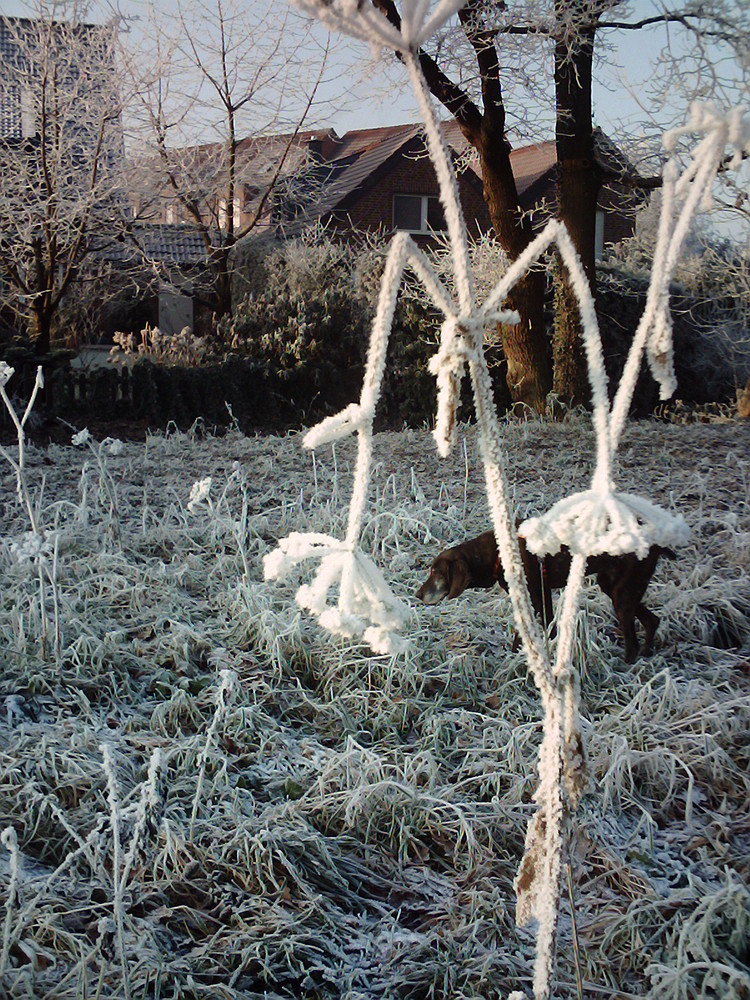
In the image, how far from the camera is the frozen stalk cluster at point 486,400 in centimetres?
112

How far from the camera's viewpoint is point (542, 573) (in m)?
3.29

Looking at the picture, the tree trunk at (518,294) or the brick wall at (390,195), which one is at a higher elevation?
the brick wall at (390,195)

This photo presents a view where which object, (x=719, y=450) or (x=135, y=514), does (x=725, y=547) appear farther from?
(x=135, y=514)

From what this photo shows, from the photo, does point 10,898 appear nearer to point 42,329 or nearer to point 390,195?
point 42,329

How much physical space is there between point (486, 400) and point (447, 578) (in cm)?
204

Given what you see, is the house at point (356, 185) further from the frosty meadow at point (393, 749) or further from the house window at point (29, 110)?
the frosty meadow at point (393, 749)

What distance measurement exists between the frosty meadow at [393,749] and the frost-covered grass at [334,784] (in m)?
0.01

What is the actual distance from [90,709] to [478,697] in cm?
139

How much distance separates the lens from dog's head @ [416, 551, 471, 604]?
126 inches

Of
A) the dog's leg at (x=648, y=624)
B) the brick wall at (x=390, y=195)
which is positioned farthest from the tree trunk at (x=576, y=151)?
the brick wall at (x=390, y=195)

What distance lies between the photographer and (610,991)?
2.08 m

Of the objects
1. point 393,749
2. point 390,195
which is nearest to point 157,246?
point 390,195

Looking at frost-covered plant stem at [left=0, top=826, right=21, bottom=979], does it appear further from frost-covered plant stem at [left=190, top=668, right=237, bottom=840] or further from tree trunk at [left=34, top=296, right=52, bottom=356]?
tree trunk at [left=34, top=296, right=52, bottom=356]

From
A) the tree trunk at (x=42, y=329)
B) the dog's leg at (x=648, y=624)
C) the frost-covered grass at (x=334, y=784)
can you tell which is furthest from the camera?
the tree trunk at (x=42, y=329)
